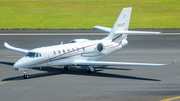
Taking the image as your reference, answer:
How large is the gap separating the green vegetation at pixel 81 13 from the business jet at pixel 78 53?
3833 centimetres

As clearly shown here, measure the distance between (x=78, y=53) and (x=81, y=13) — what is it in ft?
207

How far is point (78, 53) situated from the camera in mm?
28016

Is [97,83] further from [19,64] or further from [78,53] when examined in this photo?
[19,64]

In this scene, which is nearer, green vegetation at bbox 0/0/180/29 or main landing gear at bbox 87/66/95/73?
main landing gear at bbox 87/66/95/73

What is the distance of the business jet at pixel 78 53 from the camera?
2511 cm

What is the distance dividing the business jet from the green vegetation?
3833cm

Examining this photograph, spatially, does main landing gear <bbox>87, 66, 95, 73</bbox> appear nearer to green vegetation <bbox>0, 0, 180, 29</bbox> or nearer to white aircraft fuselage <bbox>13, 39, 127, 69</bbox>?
white aircraft fuselage <bbox>13, 39, 127, 69</bbox>

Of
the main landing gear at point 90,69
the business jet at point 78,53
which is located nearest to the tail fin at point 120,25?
the business jet at point 78,53

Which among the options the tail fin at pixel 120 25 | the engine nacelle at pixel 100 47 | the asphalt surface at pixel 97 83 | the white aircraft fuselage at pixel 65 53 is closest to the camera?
the asphalt surface at pixel 97 83

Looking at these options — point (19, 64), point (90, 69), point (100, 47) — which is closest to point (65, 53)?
point (90, 69)

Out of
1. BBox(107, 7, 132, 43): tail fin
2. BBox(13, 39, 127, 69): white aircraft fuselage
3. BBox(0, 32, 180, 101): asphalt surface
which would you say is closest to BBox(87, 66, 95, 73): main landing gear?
BBox(0, 32, 180, 101): asphalt surface

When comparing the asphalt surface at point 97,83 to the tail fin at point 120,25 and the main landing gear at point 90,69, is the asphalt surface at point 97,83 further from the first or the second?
the tail fin at point 120,25

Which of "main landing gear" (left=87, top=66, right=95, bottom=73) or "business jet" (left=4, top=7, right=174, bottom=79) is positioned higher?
"business jet" (left=4, top=7, right=174, bottom=79)

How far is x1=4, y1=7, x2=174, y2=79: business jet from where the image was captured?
25.1 metres
